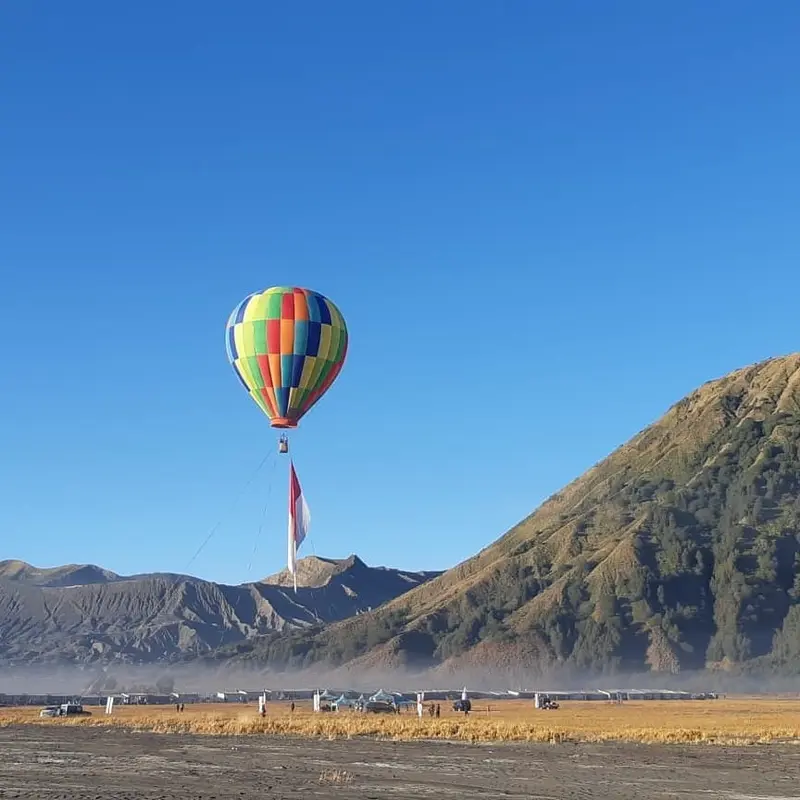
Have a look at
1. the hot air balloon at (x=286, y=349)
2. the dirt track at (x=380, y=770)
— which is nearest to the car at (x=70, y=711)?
the hot air balloon at (x=286, y=349)

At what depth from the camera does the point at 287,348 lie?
230ft

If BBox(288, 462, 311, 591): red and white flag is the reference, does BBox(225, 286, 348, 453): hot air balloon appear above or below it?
above

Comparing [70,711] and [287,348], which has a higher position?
[287,348]

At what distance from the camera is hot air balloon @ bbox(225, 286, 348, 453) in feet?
230

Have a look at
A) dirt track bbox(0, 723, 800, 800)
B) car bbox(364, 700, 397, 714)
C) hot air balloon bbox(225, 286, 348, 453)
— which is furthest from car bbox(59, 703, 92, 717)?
dirt track bbox(0, 723, 800, 800)

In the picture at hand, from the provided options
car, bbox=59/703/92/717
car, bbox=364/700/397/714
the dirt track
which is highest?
car, bbox=364/700/397/714

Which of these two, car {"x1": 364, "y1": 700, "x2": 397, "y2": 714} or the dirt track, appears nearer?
the dirt track

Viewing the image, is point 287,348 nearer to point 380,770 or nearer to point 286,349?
point 286,349

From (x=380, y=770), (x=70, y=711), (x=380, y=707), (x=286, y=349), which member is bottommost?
(x=380, y=770)

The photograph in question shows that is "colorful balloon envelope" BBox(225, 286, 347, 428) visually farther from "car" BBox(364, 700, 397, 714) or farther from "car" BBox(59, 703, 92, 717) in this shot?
"car" BBox(59, 703, 92, 717)

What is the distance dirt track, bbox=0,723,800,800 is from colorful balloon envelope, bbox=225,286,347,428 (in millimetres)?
25899

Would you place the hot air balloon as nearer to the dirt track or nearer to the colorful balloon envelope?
the colorful balloon envelope

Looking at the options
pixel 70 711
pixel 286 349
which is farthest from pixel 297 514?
pixel 70 711

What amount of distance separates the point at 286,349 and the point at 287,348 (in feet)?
0.30
